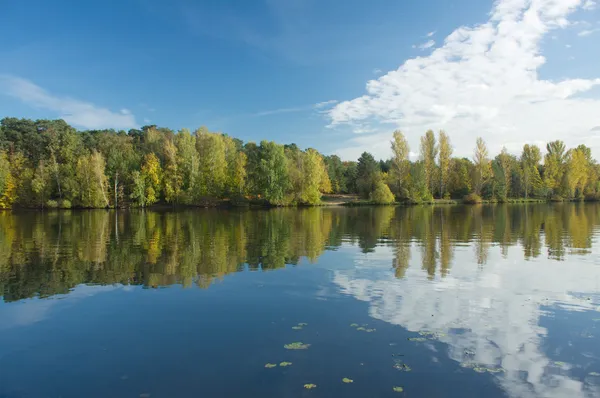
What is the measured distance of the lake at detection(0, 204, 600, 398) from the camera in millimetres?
6965

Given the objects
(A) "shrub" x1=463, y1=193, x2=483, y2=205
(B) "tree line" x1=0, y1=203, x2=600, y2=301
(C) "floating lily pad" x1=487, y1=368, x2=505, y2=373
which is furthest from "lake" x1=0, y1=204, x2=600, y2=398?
(A) "shrub" x1=463, y1=193, x2=483, y2=205

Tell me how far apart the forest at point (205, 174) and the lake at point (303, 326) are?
209ft

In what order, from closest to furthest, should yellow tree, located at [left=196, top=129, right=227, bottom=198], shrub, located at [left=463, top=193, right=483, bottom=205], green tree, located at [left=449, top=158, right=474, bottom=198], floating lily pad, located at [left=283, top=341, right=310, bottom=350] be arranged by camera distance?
floating lily pad, located at [left=283, top=341, right=310, bottom=350] < yellow tree, located at [left=196, top=129, right=227, bottom=198] < shrub, located at [left=463, top=193, right=483, bottom=205] < green tree, located at [left=449, top=158, right=474, bottom=198]

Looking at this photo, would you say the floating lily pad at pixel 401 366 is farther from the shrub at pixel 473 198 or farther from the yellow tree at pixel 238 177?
the shrub at pixel 473 198

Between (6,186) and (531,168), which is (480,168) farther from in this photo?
(6,186)

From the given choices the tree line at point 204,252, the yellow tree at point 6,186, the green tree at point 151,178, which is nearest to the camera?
the tree line at point 204,252

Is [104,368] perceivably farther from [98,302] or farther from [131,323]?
[98,302]

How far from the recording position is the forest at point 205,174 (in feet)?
257

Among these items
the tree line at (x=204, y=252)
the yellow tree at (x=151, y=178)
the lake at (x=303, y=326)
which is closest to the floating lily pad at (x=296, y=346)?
the lake at (x=303, y=326)

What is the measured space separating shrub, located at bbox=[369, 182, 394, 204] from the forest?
0.75ft

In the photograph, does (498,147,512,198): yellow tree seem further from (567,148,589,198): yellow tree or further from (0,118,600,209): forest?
(567,148,589,198): yellow tree

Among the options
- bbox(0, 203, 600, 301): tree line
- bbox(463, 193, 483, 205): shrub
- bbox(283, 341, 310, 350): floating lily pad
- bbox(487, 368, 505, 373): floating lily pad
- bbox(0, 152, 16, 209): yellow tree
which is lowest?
bbox(487, 368, 505, 373): floating lily pad

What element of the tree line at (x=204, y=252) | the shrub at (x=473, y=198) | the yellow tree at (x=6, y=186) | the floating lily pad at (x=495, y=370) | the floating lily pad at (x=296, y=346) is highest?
the yellow tree at (x=6, y=186)

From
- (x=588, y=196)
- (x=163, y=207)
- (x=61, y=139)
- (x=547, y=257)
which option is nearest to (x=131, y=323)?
(x=547, y=257)
